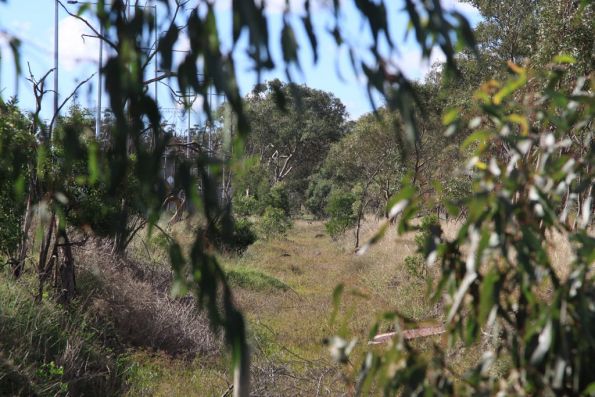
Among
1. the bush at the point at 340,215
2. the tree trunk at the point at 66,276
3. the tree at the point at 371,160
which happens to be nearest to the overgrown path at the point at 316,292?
the tree trunk at the point at 66,276

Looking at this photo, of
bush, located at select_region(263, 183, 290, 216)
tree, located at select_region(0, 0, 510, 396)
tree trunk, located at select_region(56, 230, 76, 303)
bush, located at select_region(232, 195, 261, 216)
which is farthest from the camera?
bush, located at select_region(263, 183, 290, 216)

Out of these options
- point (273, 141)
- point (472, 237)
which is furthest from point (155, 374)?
point (273, 141)

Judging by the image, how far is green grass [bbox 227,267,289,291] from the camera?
14.7 m

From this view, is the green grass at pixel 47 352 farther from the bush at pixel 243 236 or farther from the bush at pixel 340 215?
the bush at pixel 340 215

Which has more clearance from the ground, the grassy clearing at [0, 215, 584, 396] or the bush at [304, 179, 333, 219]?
the bush at [304, 179, 333, 219]

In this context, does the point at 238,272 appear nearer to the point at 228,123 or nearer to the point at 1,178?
the point at 1,178

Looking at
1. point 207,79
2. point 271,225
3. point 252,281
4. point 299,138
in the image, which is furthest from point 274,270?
point 299,138

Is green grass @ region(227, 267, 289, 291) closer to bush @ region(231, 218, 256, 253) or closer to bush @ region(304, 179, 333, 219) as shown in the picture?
bush @ region(231, 218, 256, 253)

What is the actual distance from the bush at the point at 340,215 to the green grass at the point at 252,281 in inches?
535

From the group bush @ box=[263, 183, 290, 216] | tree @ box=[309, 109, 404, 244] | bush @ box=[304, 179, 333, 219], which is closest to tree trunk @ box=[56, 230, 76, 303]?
tree @ box=[309, 109, 404, 244]

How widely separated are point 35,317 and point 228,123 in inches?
201

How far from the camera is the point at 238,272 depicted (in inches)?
610

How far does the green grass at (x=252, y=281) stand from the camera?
579 inches

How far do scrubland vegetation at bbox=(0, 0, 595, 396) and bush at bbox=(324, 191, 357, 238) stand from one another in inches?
406
